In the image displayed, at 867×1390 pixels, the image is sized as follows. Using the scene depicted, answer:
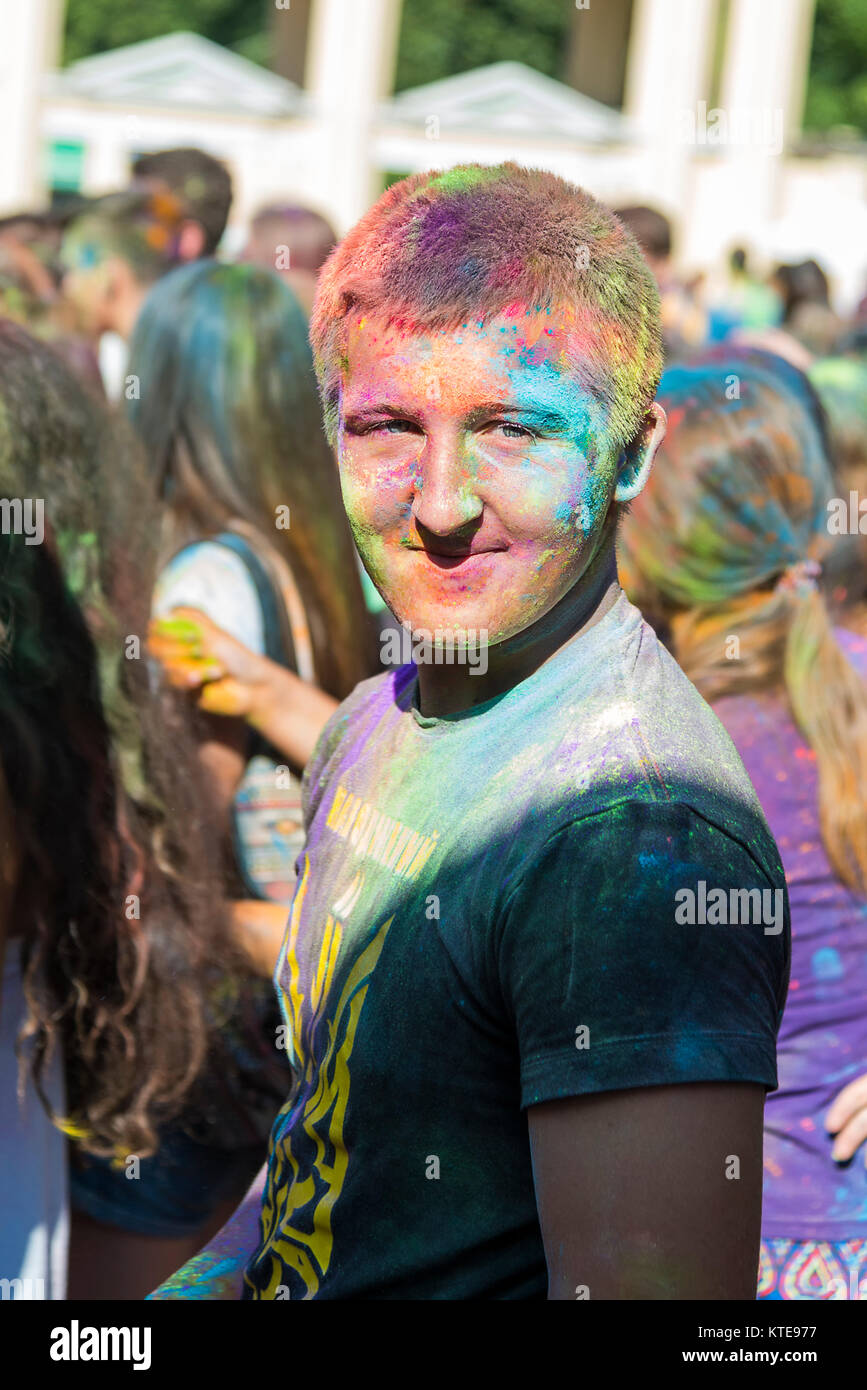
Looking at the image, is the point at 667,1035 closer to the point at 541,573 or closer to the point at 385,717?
the point at 541,573

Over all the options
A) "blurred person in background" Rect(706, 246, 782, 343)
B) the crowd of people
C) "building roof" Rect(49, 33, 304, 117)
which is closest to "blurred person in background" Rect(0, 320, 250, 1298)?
the crowd of people

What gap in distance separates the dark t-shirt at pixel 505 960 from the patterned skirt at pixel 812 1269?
109cm

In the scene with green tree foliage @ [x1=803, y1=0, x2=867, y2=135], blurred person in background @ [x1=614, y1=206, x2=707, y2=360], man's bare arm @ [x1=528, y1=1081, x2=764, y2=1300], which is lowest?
man's bare arm @ [x1=528, y1=1081, x2=764, y2=1300]

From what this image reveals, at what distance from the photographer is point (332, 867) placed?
5.15 feet

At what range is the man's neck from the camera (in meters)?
1.40

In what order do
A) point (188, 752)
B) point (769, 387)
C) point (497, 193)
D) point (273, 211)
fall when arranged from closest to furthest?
point (497, 193) < point (188, 752) < point (769, 387) < point (273, 211)

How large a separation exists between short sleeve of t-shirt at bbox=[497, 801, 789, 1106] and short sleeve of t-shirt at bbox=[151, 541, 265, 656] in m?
1.90

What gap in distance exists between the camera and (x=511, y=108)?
20312 mm

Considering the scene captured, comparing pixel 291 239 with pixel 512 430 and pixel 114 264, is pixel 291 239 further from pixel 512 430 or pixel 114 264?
pixel 512 430

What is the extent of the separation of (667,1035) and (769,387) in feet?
6.41

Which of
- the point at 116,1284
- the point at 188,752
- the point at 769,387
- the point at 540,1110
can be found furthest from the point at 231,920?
the point at 540,1110

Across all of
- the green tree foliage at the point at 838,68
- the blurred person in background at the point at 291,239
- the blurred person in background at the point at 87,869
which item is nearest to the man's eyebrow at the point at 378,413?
the blurred person in background at the point at 87,869

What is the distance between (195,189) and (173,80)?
45.8ft

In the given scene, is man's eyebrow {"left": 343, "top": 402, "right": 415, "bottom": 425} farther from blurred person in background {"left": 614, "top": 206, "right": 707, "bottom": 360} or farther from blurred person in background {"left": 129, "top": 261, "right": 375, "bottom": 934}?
blurred person in background {"left": 614, "top": 206, "right": 707, "bottom": 360}
